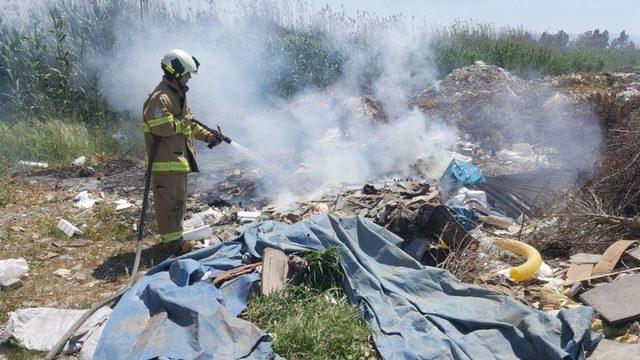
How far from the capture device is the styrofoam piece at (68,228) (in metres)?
5.46

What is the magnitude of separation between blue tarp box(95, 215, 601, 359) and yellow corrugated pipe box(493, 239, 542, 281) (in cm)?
73

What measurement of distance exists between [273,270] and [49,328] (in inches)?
67.9

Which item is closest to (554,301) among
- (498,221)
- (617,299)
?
(617,299)

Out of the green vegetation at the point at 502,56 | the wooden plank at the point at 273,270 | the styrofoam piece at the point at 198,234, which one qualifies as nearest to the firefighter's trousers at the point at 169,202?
the styrofoam piece at the point at 198,234

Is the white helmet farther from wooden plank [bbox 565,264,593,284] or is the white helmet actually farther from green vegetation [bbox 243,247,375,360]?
wooden plank [bbox 565,264,593,284]

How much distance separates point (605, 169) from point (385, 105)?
21.8ft

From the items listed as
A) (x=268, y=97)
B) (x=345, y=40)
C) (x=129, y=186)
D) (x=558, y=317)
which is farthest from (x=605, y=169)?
(x=345, y=40)

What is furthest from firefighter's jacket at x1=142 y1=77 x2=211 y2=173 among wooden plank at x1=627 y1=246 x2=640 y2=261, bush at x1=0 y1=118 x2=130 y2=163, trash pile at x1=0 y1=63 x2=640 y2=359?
bush at x1=0 y1=118 x2=130 y2=163

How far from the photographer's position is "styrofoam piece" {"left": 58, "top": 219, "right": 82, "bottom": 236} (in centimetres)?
546

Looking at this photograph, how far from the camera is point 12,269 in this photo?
14.5ft

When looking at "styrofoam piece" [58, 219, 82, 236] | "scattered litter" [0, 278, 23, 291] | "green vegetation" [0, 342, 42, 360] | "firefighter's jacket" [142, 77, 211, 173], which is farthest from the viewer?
"styrofoam piece" [58, 219, 82, 236]

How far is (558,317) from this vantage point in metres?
3.21

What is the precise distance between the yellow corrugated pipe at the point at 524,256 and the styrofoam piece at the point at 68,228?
4702mm

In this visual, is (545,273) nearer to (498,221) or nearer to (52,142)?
(498,221)
